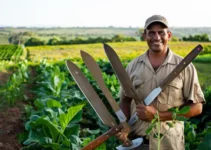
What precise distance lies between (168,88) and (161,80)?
0.08 metres

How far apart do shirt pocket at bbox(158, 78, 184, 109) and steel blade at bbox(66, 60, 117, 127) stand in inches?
20.7

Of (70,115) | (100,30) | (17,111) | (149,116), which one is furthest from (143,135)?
(100,30)

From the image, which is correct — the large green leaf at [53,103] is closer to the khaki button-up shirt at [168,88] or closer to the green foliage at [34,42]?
the khaki button-up shirt at [168,88]

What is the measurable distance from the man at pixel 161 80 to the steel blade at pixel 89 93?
1.10 feet

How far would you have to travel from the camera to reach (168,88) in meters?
3.10

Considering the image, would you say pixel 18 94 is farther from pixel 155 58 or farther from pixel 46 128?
pixel 155 58

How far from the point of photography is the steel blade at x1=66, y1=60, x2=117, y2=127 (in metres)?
2.72

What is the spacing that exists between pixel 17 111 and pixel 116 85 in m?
3.25

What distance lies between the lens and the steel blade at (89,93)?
8.93 ft

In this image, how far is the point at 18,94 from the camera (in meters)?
9.79

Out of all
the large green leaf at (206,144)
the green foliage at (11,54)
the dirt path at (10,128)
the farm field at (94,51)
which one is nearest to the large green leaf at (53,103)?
the dirt path at (10,128)

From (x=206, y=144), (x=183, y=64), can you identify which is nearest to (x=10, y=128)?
(x=183, y=64)

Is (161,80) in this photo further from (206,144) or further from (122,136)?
(206,144)
